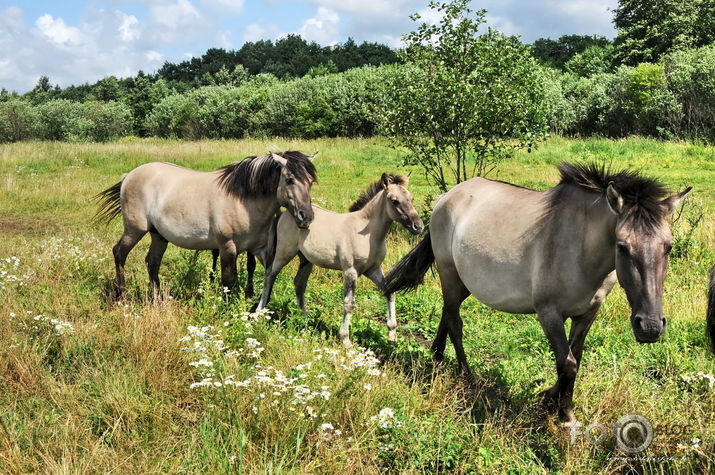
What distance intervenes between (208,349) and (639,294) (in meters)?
3.08

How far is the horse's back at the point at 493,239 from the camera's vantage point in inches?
161

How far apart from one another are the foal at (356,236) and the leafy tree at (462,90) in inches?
143

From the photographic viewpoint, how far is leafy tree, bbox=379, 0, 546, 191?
365 inches

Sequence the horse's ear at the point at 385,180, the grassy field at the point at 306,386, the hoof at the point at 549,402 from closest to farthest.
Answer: the grassy field at the point at 306,386 → the hoof at the point at 549,402 → the horse's ear at the point at 385,180

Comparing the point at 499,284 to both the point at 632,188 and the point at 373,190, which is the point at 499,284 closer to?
the point at 632,188

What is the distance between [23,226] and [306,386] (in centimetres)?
1102

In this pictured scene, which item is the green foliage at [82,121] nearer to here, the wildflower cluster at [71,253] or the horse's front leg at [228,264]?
the wildflower cluster at [71,253]

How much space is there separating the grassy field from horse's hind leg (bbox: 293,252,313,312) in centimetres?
15

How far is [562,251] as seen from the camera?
12.3 feet

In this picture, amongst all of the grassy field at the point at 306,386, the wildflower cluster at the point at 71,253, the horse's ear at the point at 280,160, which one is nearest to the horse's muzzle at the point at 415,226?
the grassy field at the point at 306,386

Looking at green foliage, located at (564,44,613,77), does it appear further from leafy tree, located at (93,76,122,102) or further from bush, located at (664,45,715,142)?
leafy tree, located at (93,76,122,102)

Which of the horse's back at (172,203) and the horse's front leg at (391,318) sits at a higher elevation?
the horse's back at (172,203)

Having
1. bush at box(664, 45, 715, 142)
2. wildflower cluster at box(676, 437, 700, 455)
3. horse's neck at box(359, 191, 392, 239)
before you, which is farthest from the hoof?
bush at box(664, 45, 715, 142)

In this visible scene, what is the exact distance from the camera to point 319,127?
33969mm
